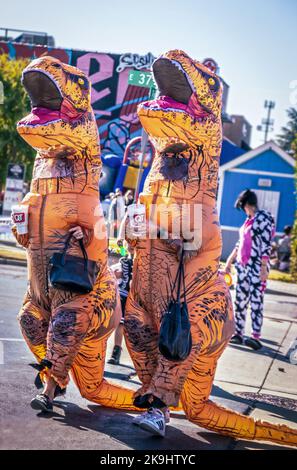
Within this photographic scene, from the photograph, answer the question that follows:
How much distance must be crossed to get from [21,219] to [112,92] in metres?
28.3

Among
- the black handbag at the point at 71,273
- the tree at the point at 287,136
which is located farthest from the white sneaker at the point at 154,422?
the tree at the point at 287,136

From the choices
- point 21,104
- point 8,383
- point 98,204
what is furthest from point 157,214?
point 21,104

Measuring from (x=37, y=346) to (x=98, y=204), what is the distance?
42.1 inches

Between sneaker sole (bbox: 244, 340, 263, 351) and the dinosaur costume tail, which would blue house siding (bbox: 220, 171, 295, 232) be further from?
the dinosaur costume tail

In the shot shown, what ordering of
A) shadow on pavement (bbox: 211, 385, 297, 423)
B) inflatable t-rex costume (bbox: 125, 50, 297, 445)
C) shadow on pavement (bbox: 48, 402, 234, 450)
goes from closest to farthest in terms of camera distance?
shadow on pavement (bbox: 48, 402, 234, 450)
inflatable t-rex costume (bbox: 125, 50, 297, 445)
shadow on pavement (bbox: 211, 385, 297, 423)

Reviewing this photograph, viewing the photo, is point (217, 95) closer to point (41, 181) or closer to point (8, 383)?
point (41, 181)

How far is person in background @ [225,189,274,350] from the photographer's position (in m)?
9.20

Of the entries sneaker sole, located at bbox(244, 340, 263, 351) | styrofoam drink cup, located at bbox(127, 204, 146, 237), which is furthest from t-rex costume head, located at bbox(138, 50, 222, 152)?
sneaker sole, located at bbox(244, 340, 263, 351)

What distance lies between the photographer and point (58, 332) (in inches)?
195

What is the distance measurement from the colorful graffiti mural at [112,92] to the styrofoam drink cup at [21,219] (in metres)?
27.6

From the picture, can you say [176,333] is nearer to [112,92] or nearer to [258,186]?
[258,186]

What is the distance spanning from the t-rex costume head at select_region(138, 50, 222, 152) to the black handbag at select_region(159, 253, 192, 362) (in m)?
1.03

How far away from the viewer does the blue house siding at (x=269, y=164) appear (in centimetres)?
2578

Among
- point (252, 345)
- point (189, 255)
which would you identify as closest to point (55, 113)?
point (189, 255)
